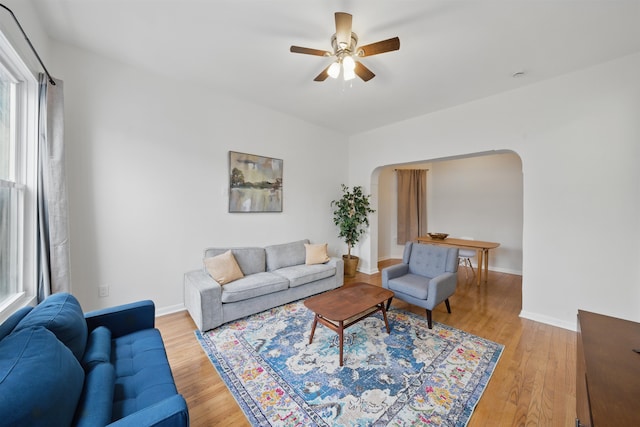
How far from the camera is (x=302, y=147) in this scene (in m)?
4.29

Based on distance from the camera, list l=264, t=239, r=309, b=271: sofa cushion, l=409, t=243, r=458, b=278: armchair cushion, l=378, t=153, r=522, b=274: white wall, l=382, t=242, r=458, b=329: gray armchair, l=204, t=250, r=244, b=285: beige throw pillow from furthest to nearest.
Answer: l=378, t=153, r=522, b=274: white wall < l=264, t=239, r=309, b=271: sofa cushion < l=409, t=243, r=458, b=278: armchair cushion < l=204, t=250, r=244, b=285: beige throw pillow < l=382, t=242, r=458, b=329: gray armchair

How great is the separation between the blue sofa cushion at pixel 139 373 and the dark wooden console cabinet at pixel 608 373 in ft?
5.76

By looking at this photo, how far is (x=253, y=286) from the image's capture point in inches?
112

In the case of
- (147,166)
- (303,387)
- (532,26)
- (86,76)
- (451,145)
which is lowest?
(303,387)

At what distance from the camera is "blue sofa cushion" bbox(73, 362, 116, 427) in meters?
0.94

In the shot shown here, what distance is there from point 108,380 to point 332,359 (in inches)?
61.6

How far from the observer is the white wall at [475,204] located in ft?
15.8

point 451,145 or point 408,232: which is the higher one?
point 451,145

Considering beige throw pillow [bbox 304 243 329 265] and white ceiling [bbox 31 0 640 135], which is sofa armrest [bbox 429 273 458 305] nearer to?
beige throw pillow [bbox 304 243 329 265]

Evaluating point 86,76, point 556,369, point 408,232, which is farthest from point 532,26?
point 408,232

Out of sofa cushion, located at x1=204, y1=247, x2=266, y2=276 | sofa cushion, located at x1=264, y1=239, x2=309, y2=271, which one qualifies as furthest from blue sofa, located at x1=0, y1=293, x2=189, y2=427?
sofa cushion, located at x1=264, y1=239, x2=309, y2=271

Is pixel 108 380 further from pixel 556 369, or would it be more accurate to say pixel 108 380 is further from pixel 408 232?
pixel 408 232

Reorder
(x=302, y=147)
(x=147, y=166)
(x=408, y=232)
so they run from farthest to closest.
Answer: (x=408, y=232) → (x=302, y=147) → (x=147, y=166)

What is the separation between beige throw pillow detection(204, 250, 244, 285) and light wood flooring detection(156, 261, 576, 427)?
0.59 metres
